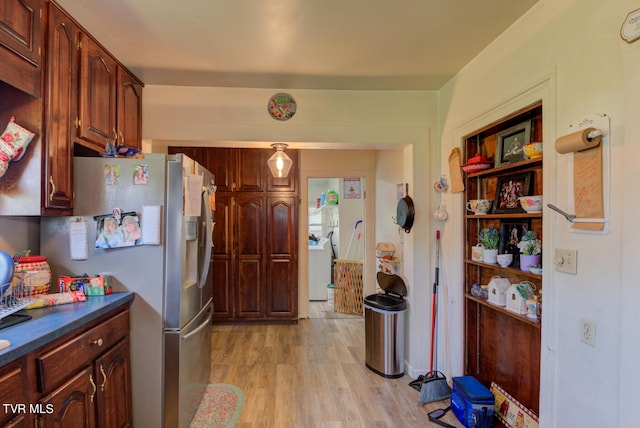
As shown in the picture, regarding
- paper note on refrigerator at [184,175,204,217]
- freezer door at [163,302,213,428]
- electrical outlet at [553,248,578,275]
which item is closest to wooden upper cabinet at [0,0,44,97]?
paper note on refrigerator at [184,175,204,217]

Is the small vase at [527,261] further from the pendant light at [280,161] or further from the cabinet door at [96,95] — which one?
the cabinet door at [96,95]

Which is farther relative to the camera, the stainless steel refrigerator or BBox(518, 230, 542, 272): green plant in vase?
the stainless steel refrigerator

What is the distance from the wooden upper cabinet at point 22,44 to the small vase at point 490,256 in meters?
2.59

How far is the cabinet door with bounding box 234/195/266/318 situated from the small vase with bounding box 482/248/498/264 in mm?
2708

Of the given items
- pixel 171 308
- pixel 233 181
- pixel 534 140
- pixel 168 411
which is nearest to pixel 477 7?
pixel 534 140

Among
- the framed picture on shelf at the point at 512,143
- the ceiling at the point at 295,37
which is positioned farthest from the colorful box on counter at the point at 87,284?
the framed picture on shelf at the point at 512,143

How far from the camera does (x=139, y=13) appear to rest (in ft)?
5.62

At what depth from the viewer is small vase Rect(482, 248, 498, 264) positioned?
2059 mm

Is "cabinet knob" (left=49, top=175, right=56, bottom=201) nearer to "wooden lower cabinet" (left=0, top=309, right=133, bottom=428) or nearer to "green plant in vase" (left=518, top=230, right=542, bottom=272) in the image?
"wooden lower cabinet" (left=0, top=309, right=133, bottom=428)

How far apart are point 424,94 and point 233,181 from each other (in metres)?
2.47

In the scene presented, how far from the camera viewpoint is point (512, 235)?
202 centimetres

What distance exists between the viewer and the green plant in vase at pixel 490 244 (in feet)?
6.78

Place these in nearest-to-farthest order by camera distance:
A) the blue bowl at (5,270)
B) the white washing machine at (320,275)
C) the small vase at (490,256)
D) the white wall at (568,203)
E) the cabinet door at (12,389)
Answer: the cabinet door at (12,389)
the white wall at (568,203)
the blue bowl at (5,270)
the small vase at (490,256)
the white washing machine at (320,275)

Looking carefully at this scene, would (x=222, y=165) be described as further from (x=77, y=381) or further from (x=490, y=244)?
(x=490, y=244)
